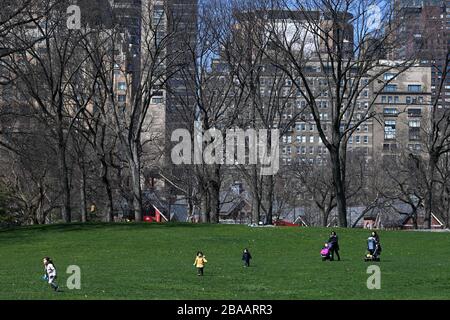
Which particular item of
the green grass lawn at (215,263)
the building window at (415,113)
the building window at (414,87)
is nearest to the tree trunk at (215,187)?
the green grass lawn at (215,263)

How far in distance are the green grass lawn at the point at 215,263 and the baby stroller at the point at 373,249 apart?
19.7 inches

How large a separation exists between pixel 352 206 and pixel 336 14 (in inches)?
2569

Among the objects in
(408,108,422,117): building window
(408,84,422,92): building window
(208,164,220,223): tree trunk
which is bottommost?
(208,164,220,223): tree trunk

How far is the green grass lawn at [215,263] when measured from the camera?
23562 millimetres

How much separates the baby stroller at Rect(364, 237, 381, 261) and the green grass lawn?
19.7 inches

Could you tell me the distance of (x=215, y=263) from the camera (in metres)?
33.8

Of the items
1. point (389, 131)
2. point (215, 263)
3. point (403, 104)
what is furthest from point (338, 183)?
point (389, 131)

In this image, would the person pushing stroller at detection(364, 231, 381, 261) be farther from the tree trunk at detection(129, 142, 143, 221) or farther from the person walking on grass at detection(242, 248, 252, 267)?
the tree trunk at detection(129, 142, 143, 221)

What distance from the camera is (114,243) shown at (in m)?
42.1

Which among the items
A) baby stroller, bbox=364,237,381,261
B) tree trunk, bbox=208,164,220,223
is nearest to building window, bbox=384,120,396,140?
tree trunk, bbox=208,164,220,223

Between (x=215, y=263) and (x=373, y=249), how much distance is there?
591 cm

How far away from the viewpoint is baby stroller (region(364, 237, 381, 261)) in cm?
3316
